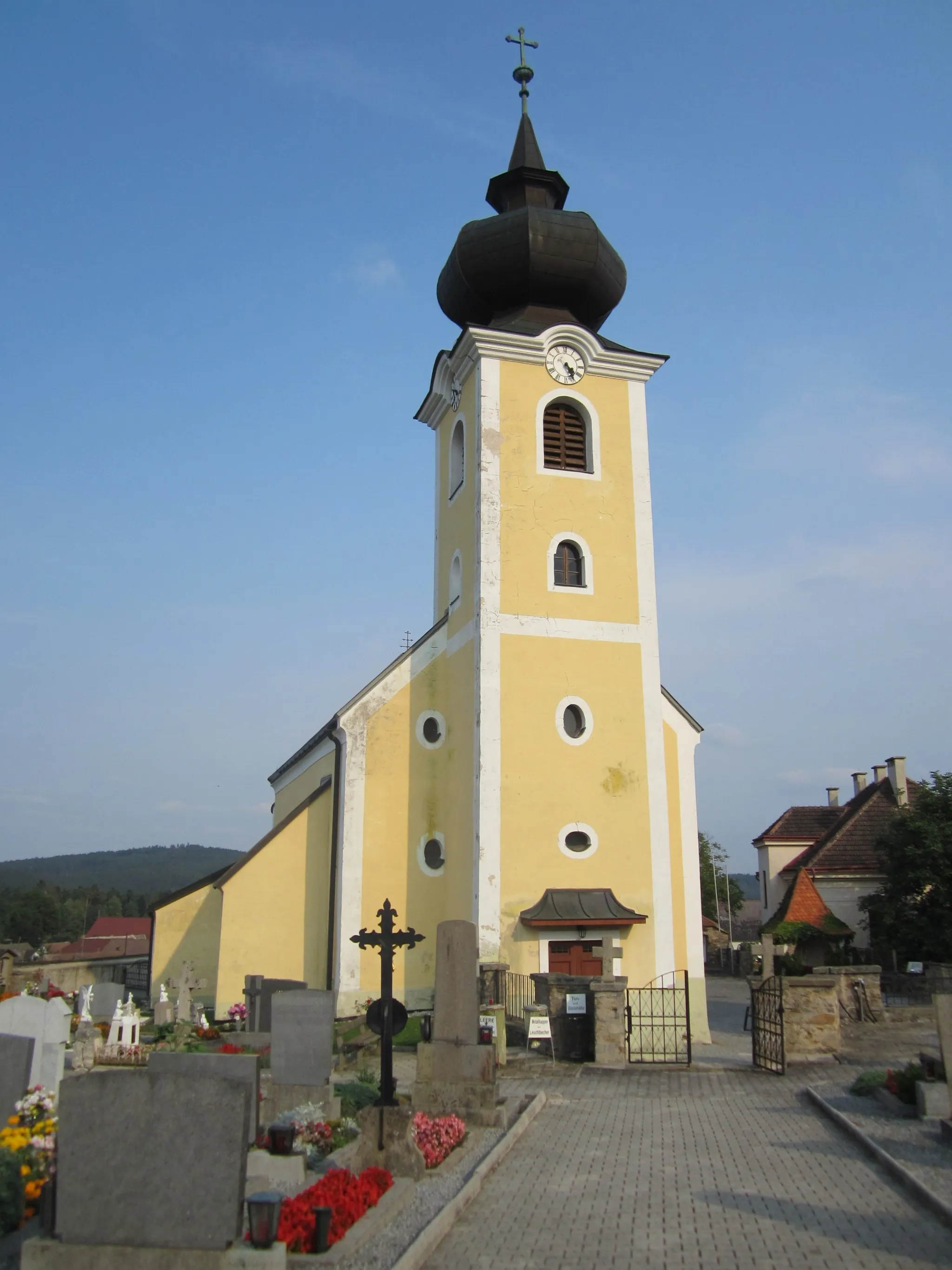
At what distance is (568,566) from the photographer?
20250 mm

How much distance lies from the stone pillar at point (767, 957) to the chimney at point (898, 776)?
67.6 ft

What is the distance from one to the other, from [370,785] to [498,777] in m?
2.74

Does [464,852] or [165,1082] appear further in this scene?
[464,852]

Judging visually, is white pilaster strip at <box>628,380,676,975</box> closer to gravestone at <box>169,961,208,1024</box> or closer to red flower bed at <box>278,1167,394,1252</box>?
gravestone at <box>169,961,208,1024</box>

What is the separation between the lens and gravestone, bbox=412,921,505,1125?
1056cm

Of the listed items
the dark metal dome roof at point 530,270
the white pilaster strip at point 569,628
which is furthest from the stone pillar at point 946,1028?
the dark metal dome roof at point 530,270

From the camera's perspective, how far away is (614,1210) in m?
7.75

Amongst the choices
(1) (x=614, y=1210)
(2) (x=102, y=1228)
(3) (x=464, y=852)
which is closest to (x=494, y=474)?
(3) (x=464, y=852)

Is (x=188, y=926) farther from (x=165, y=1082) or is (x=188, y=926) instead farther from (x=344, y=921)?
(x=165, y=1082)

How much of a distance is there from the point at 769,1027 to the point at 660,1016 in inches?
95.7

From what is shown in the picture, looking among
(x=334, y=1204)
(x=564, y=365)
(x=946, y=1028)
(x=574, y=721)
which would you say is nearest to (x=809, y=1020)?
(x=946, y=1028)

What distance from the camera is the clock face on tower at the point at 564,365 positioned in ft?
68.8

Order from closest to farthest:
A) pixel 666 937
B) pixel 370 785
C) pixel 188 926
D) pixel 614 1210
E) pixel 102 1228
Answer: pixel 102 1228 → pixel 614 1210 → pixel 666 937 → pixel 370 785 → pixel 188 926

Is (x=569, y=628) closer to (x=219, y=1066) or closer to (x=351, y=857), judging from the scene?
(x=351, y=857)
